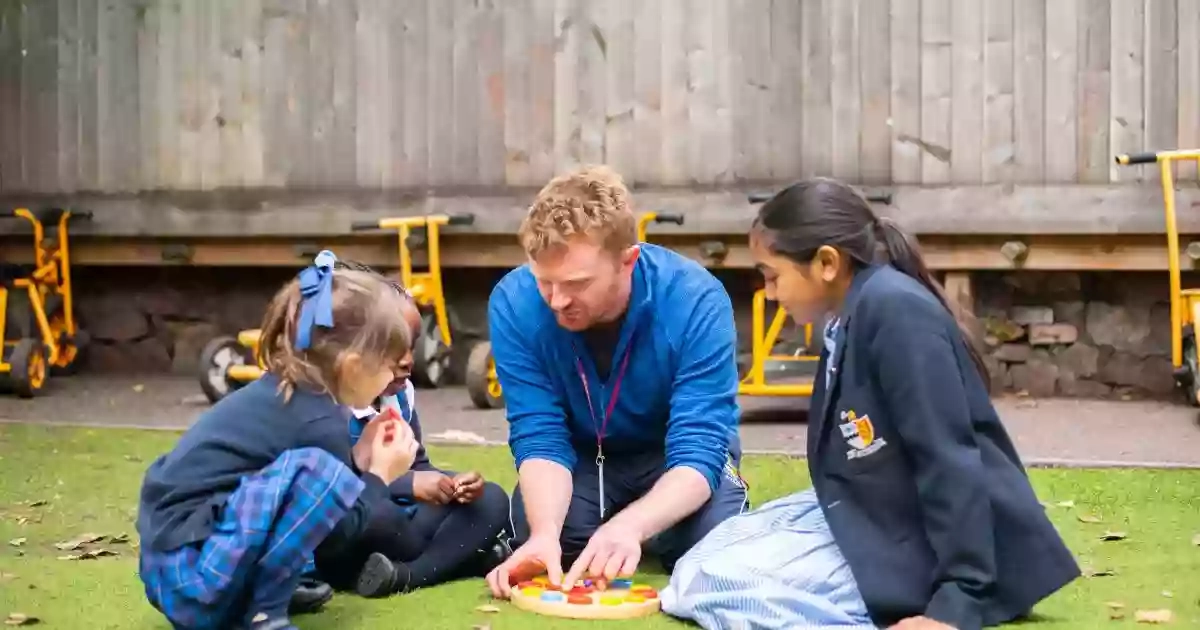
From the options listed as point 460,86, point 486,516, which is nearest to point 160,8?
point 460,86

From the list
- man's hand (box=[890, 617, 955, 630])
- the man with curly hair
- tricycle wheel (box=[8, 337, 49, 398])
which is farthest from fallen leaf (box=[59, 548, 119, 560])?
tricycle wheel (box=[8, 337, 49, 398])

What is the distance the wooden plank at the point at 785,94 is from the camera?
693 centimetres

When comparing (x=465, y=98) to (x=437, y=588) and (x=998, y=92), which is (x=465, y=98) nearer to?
(x=998, y=92)

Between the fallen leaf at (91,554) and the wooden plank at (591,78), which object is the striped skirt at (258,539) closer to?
the fallen leaf at (91,554)

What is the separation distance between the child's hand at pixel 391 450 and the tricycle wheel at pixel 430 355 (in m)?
4.26

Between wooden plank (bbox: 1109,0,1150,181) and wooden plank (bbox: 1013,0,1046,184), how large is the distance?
28cm

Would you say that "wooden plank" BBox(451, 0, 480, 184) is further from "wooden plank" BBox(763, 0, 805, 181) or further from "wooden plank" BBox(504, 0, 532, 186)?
"wooden plank" BBox(763, 0, 805, 181)

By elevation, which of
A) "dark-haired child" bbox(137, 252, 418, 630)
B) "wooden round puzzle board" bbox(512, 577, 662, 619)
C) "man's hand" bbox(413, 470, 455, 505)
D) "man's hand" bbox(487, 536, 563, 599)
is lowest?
"wooden round puzzle board" bbox(512, 577, 662, 619)

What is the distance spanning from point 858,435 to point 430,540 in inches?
40.2

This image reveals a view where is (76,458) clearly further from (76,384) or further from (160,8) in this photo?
(160,8)

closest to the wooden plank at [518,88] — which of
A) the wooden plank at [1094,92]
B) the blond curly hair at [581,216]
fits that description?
the wooden plank at [1094,92]

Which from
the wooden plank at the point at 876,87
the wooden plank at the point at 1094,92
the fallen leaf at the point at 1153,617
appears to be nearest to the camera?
the fallen leaf at the point at 1153,617

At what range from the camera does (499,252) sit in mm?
7340

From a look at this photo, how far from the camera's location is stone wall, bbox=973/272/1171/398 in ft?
22.1
